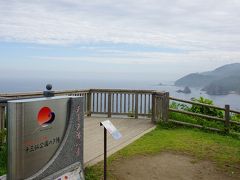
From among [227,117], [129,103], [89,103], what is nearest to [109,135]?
[129,103]

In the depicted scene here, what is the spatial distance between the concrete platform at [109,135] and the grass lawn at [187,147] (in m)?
0.26

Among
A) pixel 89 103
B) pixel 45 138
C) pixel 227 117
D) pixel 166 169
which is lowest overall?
pixel 166 169

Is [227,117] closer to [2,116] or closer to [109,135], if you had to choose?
[109,135]

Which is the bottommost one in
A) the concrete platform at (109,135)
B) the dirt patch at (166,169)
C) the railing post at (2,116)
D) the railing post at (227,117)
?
the dirt patch at (166,169)

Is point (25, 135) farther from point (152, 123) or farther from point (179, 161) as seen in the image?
point (152, 123)

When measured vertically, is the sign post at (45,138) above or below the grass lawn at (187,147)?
above

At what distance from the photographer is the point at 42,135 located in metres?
4.91

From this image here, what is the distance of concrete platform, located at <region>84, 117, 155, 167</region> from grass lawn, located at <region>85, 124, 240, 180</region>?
0.86 feet

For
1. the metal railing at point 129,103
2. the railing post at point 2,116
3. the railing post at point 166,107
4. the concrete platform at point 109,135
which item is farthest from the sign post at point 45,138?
the railing post at point 166,107

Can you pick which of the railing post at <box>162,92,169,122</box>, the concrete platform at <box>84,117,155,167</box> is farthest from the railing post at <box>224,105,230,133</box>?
the concrete platform at <box>84,117,155,167</box>

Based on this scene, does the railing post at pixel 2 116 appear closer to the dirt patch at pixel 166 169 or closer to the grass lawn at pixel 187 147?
A: the grass lawn at pixel 187 147

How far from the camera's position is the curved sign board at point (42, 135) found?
4.55 metres

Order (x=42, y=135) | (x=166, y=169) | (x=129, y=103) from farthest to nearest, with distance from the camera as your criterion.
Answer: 1. (x=129, y=103)
2. (x=166, y=169)
3. (x=42, y=135)

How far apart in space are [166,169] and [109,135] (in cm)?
336
